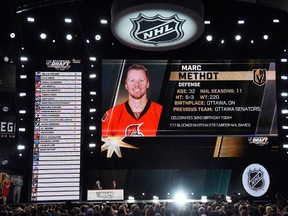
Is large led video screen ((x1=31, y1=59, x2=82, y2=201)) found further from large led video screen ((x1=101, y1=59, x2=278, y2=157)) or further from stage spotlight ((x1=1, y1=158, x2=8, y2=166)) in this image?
stage spotlight ((x1=1, y1=158, x2=8, y2=166))

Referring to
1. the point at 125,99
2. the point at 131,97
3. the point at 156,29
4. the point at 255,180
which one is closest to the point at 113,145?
the point at 125,99

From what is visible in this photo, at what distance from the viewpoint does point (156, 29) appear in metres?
9.17

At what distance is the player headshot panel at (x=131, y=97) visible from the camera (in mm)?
12039

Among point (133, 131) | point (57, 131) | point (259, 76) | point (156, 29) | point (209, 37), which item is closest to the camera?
point (156, 29)

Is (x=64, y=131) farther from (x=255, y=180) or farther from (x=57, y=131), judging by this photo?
(x=255, y=180)

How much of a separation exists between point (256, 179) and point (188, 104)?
320 centimetres

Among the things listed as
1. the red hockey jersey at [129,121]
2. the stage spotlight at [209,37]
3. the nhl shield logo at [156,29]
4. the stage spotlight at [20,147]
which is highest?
the stage spotlight at [209,37]

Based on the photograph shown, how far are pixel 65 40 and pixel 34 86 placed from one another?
5.78 feet

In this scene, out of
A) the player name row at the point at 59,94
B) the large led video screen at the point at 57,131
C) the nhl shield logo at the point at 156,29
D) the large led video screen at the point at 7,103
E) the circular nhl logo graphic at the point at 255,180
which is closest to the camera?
the nhl shield logo at the point at 156,29

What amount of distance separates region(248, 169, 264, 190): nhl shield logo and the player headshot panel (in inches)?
132

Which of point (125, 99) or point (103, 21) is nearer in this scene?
point (125, 99)

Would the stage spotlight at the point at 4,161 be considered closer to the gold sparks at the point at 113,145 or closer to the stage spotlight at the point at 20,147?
the stage spotlight at the point at 20,147

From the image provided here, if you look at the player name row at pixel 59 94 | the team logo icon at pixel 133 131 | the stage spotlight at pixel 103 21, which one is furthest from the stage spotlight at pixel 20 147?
the stage spotlight at pixel 103 21

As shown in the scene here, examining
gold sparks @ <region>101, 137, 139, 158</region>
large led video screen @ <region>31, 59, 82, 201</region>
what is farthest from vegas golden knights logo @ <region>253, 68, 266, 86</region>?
large led video screen @ <region>31, 59, 82, 201</region>
